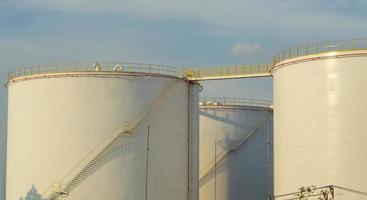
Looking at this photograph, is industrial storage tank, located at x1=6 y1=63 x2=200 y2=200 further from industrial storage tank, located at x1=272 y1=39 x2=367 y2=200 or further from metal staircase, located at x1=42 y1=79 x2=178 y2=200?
industrial storage tank, located at x1=272 y1=39 x2=367 y2=200

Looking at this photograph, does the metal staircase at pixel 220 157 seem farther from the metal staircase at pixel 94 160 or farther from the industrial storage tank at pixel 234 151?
the metal staircase at pixel 94 160

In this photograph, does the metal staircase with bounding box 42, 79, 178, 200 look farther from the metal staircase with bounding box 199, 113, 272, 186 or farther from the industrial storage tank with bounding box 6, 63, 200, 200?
the metal staircase with bounding box 199, 113, 272, 186

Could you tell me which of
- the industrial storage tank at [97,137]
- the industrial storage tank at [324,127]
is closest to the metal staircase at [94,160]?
the industrial storage tank at [97,137]

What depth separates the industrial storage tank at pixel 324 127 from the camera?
104 feet

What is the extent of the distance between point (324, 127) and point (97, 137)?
12.2 m

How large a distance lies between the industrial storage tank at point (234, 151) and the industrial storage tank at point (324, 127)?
13.4m

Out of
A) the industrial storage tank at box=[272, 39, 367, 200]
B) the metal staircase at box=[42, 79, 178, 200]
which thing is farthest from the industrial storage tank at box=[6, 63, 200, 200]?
the industrial storage tank at box=[272, 39, 367, 200]

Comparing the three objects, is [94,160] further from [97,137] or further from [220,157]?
[220,157]

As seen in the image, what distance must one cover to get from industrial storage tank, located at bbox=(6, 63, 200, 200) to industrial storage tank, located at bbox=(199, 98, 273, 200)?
9030 millimetres

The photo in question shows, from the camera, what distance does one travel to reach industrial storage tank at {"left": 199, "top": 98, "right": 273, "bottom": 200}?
48438 mm

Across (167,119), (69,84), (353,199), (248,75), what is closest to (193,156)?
(167,119)

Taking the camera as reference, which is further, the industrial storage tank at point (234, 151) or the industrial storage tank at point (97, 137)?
the industrial storage tank at point (234, 151)

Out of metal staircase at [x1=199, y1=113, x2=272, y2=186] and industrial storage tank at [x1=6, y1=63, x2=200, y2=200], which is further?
metal staircase at [x1=199, y1=113, x2=272, y2=186]

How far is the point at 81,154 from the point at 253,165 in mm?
16551
